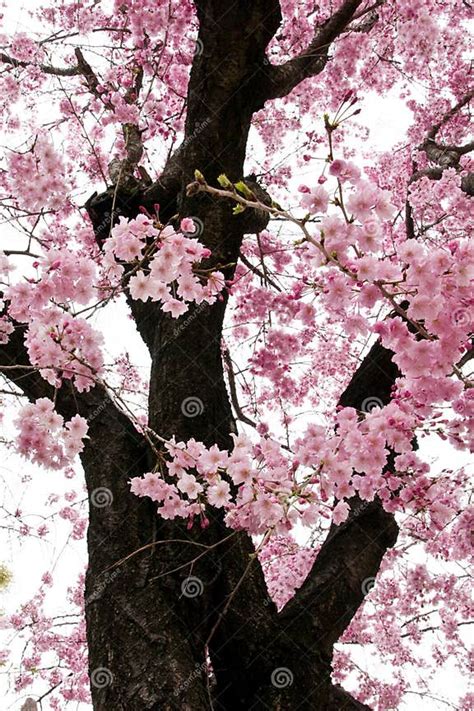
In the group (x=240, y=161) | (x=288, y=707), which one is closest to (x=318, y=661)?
(x=288, y=707)

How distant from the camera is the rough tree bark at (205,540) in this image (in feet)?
7.49

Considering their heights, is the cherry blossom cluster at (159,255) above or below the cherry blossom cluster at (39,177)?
below

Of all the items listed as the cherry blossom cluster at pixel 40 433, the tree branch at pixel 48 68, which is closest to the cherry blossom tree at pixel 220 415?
the cherry blossom cluster at pixel 40 433

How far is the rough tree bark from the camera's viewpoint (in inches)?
89.9

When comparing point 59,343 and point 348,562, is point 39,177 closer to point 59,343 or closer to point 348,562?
point 59,343

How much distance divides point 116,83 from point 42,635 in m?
6.60

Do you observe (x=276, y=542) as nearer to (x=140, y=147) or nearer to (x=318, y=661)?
(x=318, y=661)

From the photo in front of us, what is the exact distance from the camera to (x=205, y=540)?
2.67 meters

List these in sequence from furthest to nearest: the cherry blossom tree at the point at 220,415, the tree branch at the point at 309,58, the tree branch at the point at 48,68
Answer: the tree branch at the point at 48,68 < the tree branch at the point at 309,58 < the cherry blossom tree at the point at 220,415

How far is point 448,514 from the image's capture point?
2.62m

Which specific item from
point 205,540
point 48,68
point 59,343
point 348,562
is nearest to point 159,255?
point 59,343

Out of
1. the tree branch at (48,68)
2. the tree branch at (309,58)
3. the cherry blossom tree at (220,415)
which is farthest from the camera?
the tree branch at (48,68)

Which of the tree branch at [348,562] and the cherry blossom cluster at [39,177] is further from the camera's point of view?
the cherry blossom cluster at [39,177]

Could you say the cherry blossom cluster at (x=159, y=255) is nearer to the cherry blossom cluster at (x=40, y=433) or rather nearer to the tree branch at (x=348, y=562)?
the cherry blossom cluster at (x=40, y=433)
